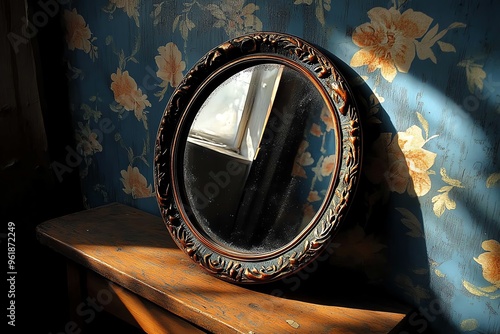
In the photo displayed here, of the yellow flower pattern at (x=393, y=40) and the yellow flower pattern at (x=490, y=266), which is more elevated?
the yellow flower pattern at (x=393, y=40)

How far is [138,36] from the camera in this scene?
1.51 meters

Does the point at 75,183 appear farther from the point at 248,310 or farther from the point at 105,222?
the point at 248,310

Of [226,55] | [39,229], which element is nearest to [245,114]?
[226,55]

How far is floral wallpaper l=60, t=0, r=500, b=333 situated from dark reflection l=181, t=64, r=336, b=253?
0.05 metres

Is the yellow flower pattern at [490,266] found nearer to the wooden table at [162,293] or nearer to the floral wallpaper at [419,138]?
the floral wallpaper at [419,138]

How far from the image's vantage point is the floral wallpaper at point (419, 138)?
0.94 metres

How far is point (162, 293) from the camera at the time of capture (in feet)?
3.69

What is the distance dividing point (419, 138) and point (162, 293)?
0.67 m

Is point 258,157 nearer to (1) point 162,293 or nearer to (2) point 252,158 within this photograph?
(2) point 252,158

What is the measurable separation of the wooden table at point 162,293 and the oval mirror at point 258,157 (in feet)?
0.20

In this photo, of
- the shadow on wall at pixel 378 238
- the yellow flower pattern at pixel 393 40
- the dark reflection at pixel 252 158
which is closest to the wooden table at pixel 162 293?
the shadow on wall at pixel 378 238

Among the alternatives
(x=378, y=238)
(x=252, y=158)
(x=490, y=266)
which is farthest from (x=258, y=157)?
(x=490, y=266)

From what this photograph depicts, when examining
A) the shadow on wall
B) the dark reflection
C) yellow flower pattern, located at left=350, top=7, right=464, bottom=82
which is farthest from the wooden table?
yellow flower pattern, located at left=350, top=7, right=464, bottom=82

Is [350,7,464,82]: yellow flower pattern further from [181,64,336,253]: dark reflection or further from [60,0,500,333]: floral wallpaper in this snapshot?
[181,64,336,253]: dark reflection
